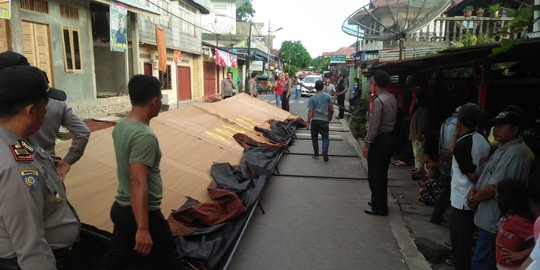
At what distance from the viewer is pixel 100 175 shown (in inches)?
163

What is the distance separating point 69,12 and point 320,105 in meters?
Answer: 7.95

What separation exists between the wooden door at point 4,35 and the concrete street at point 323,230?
6.71 m

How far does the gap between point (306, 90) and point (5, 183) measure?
2919 centimetres

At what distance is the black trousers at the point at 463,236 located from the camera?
3211mm

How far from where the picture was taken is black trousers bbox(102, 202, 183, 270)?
7.61 ft

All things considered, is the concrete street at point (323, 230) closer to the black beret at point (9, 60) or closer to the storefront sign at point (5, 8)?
the black beret at point (9, 60)

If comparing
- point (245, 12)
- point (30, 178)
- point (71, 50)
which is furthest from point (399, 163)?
point (245, 12)

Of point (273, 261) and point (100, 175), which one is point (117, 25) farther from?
point (273, 261)

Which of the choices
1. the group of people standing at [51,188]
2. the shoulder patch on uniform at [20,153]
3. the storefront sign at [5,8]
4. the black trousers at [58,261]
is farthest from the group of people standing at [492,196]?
the storefront sign at [5,8]

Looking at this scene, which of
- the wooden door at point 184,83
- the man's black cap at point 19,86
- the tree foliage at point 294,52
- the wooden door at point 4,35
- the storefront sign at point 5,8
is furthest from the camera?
the tree foliage at point 294,52

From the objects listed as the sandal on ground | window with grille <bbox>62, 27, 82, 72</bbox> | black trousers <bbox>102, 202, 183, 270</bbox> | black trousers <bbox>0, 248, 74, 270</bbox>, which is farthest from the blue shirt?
window with grille <bbox>62, 27, 82, 72</bbox>

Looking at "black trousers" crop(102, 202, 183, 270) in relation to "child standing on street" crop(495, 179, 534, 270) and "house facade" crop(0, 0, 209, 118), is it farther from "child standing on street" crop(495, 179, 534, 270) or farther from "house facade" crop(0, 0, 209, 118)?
"house facade" crop(0, 0, 209, 118)

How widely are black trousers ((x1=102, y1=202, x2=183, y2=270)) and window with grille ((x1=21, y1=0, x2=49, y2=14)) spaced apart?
9183 millimetres

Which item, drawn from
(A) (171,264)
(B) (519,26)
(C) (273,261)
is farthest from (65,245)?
(B) (519,26)
